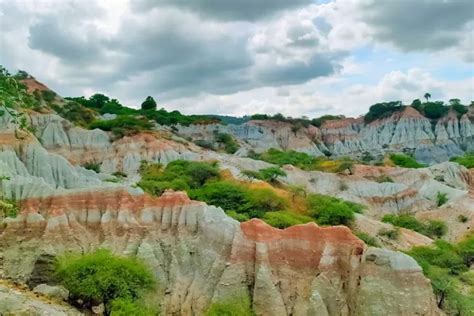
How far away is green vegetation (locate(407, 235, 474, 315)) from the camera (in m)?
31.0

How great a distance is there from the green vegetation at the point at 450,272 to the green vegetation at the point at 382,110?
86.4 meters

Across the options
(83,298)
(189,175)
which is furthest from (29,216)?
(189,175)

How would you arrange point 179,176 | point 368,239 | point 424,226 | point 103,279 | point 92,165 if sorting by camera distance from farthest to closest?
1. point 92,165
2. point 179,176
3. point 424,226
4. point 368,239
5. point 103,279

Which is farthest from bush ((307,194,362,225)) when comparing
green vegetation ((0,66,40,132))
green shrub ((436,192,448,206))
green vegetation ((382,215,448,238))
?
green vegetation ((0,66,40,132))

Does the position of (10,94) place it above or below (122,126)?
above

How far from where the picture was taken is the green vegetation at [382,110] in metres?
136

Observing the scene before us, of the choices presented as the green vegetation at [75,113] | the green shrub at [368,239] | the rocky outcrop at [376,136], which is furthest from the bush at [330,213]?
the rocky outcrop at [376,136]

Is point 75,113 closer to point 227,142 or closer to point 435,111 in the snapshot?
point 227,142

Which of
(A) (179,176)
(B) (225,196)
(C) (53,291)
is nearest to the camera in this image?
(C) (53,291)

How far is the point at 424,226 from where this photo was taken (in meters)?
54.2

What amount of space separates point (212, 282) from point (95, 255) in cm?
543

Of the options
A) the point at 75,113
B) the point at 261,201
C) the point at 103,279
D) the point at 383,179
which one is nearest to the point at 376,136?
the point at 383,179

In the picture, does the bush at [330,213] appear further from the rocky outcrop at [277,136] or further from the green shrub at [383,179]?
the rocky outcrop at [277,136]

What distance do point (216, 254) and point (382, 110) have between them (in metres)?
114
